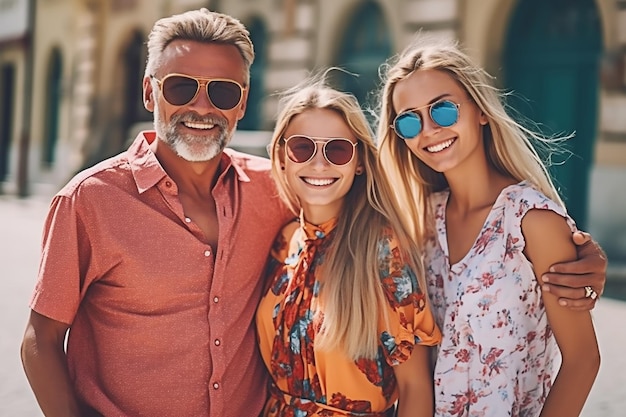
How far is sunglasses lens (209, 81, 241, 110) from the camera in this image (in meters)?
3.25

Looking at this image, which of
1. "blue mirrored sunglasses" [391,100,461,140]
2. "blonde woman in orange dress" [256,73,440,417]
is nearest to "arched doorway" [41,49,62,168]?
"blonde woman in orange dress" [256,73,440,417]

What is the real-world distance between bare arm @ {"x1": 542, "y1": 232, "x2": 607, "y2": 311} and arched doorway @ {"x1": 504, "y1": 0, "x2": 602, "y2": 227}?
29.5 ft

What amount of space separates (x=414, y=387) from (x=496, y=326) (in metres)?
0.37

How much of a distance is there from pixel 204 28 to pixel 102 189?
787 mm

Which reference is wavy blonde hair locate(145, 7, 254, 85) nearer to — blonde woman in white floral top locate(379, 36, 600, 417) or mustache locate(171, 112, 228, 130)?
mustache locate(171, 112, 228, 130)

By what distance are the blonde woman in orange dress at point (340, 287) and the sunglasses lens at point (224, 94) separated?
8.4 inches

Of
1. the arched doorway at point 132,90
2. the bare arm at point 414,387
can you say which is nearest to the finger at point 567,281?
the bare arm at point 414,387

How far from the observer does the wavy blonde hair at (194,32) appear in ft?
10.7

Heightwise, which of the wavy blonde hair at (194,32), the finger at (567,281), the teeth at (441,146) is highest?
the wavy blonde hair at (194,32)

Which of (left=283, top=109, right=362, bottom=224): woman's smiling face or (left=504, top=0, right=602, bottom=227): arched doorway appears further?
(left=504, top=0, right=602, bottom=227): arched doorway

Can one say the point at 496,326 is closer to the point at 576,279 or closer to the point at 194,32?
the point at 576,279

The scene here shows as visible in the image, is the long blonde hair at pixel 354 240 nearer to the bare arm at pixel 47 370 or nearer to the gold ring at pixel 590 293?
the gold ring at pixel 590 293

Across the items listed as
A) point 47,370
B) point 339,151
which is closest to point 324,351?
point 339,151

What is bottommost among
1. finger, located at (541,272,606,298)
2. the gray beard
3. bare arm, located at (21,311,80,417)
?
bare arm, located at (21,311,80,417)
